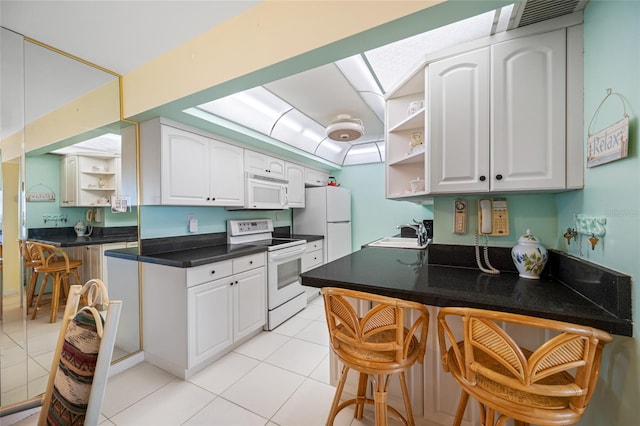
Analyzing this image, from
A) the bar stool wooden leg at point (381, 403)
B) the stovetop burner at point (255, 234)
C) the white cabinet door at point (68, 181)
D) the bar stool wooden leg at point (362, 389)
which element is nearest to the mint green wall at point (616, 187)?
the bar stool wooden leg at point (381, 403)

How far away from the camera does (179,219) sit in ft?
8.38

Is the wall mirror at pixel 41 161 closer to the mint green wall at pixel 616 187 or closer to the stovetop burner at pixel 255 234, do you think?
the stovetop burner at pixel 255 234

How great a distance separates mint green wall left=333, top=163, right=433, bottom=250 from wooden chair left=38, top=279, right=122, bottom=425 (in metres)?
4.02

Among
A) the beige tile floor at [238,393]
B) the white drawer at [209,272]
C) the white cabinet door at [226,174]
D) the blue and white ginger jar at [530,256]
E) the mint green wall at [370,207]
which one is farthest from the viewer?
the mint green wall at [370,207]

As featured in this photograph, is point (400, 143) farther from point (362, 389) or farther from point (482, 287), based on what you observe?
point (362, 389)

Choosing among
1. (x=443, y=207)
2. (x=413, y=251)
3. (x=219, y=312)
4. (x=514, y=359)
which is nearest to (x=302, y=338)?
(x=219, y=312)

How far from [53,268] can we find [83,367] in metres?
1.49

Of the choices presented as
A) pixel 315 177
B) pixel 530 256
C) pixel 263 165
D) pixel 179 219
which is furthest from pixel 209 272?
pixel 315 177

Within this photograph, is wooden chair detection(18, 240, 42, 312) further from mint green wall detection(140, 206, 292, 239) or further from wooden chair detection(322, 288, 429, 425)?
wooden chair detection(322, 288, 429, 425)

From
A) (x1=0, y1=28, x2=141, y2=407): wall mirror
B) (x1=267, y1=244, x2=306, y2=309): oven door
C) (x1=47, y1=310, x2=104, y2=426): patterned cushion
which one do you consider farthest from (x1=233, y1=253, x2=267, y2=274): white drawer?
(x1=47, y1=310, x2=104, y2=426): patterned cushion

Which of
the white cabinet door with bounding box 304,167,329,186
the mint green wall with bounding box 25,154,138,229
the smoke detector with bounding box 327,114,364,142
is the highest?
the smoke detector with bounding box 327,114,364,142

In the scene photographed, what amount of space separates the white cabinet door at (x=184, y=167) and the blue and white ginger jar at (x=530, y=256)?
2.53 m

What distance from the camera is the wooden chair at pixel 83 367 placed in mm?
780

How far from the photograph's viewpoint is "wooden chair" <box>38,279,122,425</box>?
0.78 m
